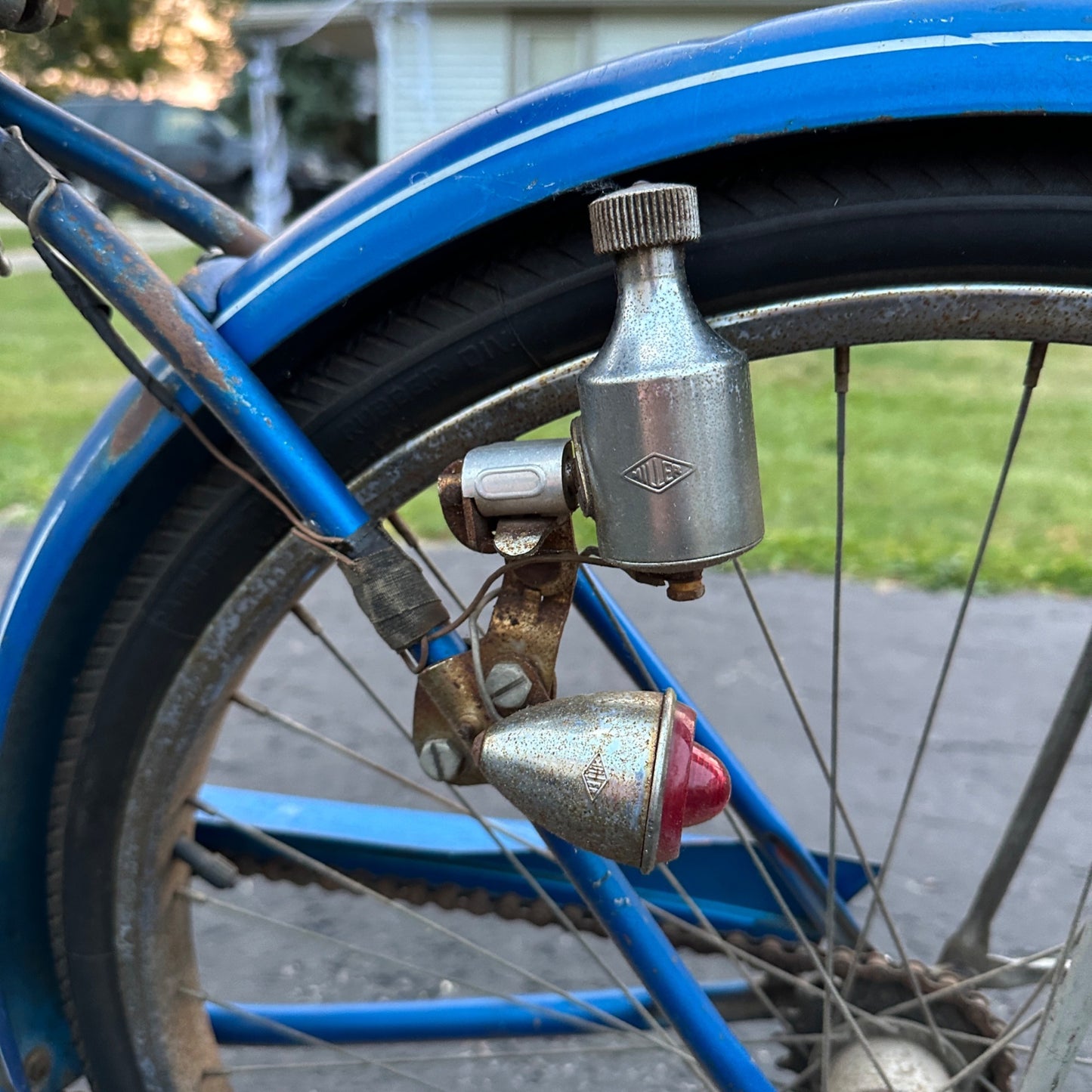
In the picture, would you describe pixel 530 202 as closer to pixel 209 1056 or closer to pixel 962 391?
pixel 209 1056

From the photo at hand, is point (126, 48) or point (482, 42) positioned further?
point (126, 48)

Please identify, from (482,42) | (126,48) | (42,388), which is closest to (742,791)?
(42,388)

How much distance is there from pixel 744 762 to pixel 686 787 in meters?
1.52

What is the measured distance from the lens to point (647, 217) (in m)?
0.68

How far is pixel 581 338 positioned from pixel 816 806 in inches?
58.5

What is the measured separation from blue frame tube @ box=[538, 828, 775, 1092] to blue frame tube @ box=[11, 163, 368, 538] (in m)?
0.31

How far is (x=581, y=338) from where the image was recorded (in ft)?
2.76

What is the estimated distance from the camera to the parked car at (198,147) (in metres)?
15.1

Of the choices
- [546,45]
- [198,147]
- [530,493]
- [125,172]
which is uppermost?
[546,45]

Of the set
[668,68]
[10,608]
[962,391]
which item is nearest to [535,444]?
[668,68]

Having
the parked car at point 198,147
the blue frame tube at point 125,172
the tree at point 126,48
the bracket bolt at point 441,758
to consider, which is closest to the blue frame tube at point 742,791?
the bracket bolt at point 441,758

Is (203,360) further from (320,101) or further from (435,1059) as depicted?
(320,101)

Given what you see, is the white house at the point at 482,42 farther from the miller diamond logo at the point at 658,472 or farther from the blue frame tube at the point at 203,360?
the miller diamond logo at the point at 658,472

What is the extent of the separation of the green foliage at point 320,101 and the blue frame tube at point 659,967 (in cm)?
1670
